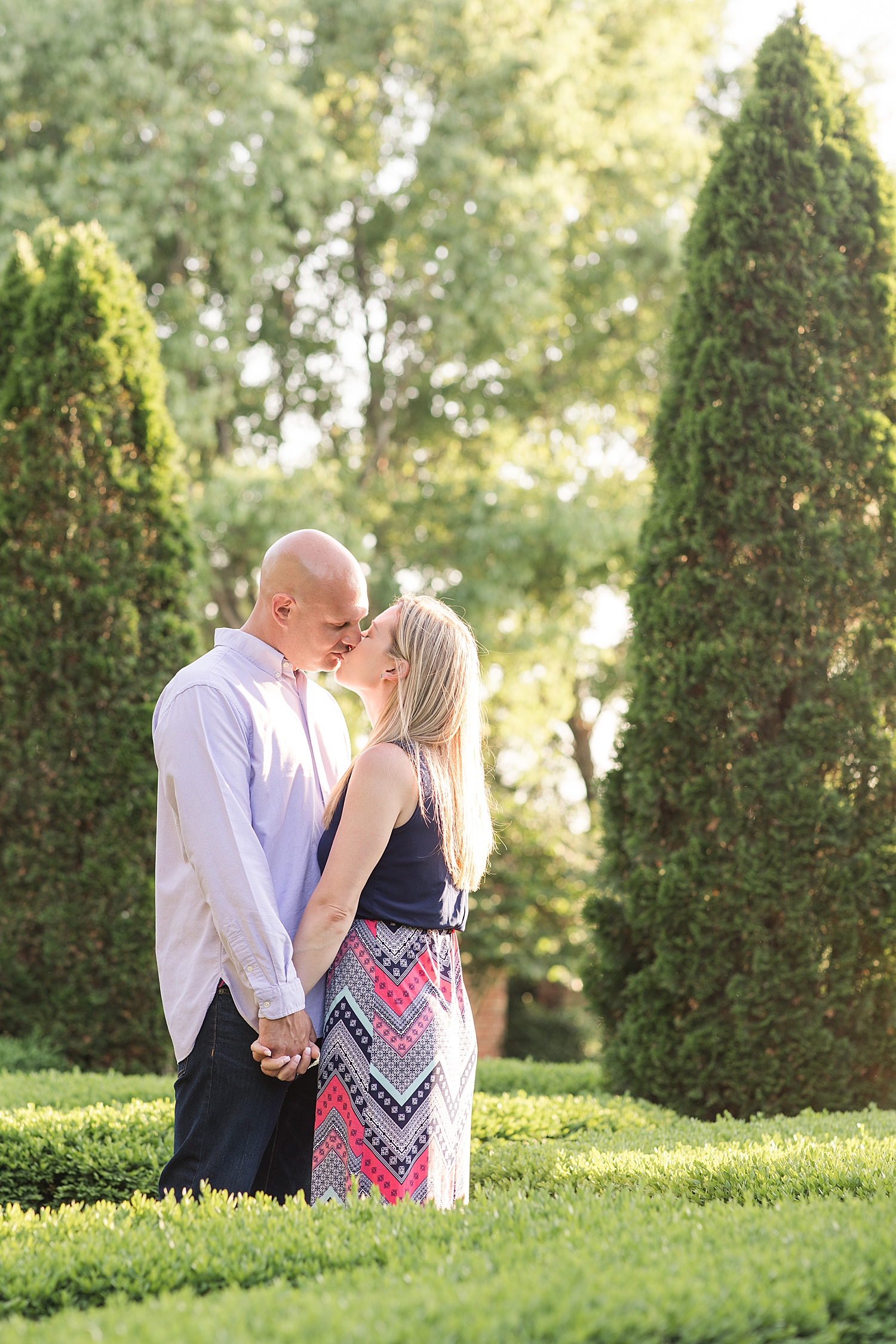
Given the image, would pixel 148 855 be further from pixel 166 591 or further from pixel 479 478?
pixel 479 478

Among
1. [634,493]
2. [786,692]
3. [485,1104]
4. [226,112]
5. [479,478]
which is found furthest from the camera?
[634,493]

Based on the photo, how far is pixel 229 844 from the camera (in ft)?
9.41

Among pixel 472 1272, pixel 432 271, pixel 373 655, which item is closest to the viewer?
pixel 472 1272

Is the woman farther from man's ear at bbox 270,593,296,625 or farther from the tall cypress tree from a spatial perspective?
the tall cypress tree

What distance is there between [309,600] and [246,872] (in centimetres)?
86

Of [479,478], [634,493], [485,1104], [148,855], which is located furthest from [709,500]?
[634,493]

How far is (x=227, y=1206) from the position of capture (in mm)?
2590

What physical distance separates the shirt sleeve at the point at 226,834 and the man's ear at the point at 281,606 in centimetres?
40

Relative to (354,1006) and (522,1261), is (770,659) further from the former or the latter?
(522,1261)

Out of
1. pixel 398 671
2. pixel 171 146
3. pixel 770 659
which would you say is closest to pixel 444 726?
pixel 398 671

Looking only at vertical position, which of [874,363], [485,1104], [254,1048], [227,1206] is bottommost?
[485,1104]

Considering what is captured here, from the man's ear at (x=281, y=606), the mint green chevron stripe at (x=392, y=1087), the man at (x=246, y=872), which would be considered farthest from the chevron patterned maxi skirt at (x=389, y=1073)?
the man's ear at (x=281, y=606)

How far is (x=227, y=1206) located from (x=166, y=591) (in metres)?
5.38

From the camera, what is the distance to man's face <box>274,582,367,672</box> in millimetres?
3281
